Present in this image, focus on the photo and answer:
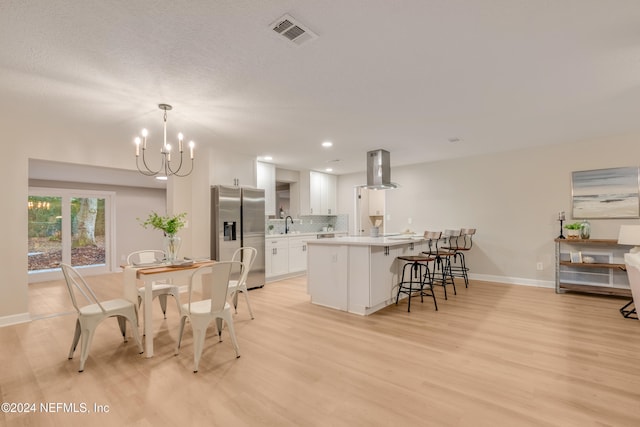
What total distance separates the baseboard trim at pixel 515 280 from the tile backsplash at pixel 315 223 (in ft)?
11.0

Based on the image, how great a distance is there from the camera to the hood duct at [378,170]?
214 inches

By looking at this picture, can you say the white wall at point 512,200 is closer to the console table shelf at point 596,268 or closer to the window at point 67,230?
the console table shelf at point 596,268

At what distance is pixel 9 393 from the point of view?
2.19 meters

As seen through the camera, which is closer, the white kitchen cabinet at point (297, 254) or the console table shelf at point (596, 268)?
the console table shelf at point (596, 268)

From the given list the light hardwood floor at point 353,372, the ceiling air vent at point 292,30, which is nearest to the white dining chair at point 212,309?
the light hardwood floor at point 353,372

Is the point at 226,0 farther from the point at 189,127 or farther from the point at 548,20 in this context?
the point at 189,127

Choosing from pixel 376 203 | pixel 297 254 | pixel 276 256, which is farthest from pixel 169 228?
pixel 376 203

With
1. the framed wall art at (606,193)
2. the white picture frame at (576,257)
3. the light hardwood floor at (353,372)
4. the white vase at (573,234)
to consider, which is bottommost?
the light hardwood floor at (353,372)

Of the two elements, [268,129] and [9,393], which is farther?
[268,129]

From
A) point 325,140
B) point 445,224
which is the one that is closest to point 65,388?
point 325,140

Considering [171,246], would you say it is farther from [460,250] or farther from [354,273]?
[460,250]

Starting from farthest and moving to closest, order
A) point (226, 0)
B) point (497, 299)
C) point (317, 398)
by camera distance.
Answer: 1. point (497, 299)
2. point (317, 398)
3. point (226, 0)

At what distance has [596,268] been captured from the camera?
4.85 metres

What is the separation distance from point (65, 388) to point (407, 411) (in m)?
2.43
